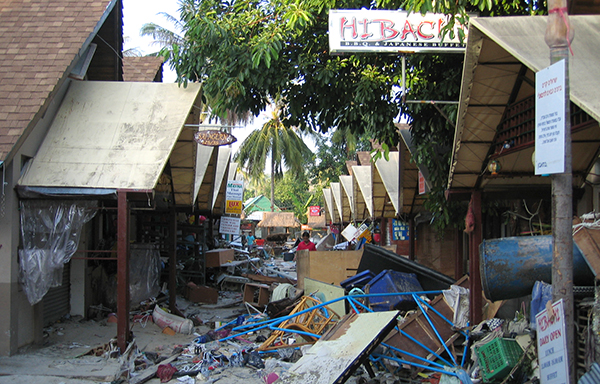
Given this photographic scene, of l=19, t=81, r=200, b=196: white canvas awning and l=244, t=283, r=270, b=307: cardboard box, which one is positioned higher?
l=19, t=81, r=200, b=196: white canvas awning

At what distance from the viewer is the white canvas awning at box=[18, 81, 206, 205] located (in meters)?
A: 8.12

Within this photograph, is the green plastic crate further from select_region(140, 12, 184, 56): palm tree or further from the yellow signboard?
select_region(140, 12, 184, 56): palm tree

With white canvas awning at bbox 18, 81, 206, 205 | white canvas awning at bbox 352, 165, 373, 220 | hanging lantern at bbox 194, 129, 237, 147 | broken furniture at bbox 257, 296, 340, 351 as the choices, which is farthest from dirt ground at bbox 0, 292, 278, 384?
white canvas awning at bbox 352, 165, 373, 220

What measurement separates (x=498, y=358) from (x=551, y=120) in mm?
3187

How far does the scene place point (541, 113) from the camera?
13.3ft

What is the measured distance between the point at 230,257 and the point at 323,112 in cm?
994

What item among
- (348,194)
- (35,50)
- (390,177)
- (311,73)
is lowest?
(348,194)

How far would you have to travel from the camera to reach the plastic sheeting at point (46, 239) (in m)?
8.09

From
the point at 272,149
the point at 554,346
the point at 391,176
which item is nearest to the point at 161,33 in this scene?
the point at 272,149

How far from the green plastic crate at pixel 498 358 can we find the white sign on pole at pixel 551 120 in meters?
2.68

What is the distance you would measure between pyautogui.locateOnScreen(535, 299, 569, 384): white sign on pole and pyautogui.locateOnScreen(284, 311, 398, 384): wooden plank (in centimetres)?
187

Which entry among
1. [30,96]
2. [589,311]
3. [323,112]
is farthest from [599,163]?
[30,96]

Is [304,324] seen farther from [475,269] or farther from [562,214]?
[562,214]

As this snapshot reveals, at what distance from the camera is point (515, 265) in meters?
6.11
